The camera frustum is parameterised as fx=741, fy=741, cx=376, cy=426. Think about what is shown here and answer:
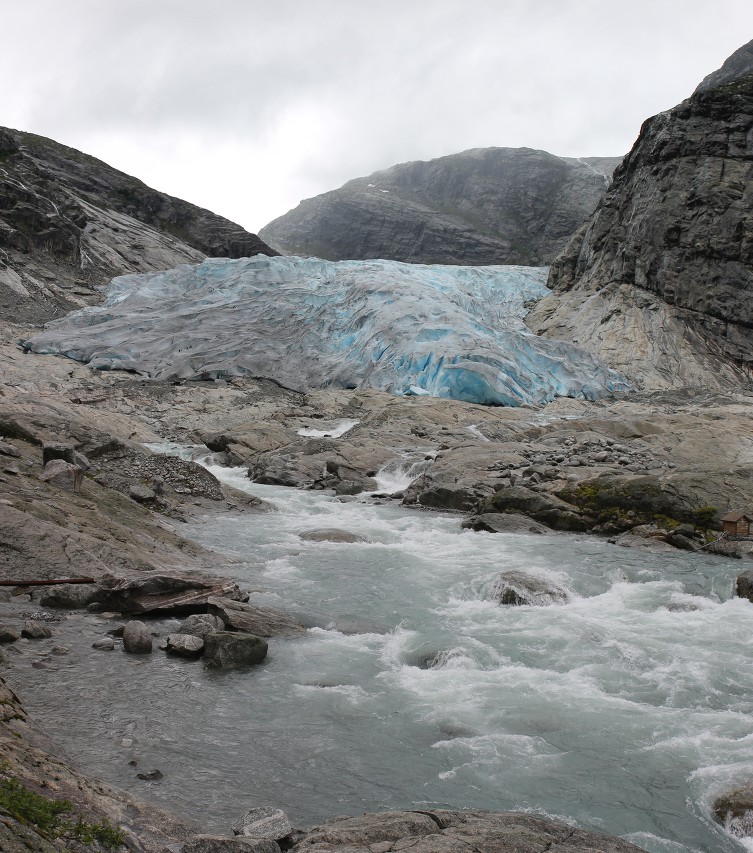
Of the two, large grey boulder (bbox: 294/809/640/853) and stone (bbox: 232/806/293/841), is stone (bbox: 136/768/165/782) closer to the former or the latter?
stone (bbox: 232/806/293/841)

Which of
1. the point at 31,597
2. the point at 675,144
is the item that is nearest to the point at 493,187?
the point at 675,144

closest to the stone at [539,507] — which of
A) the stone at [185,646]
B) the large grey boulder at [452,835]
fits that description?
the stone at [185,646]

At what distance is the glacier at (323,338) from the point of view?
2975 cm

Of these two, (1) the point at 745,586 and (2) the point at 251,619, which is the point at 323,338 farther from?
(2) the point at 251,619

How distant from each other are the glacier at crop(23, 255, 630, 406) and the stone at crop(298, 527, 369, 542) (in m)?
16.6

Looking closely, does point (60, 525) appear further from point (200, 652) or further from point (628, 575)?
point (628, 575)

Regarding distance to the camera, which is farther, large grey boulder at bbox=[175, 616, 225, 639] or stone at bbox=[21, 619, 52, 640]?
large grey boulder at bbox=[175, 616, 225, 639]

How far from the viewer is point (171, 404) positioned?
85.3ft

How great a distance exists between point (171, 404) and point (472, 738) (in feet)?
72.7

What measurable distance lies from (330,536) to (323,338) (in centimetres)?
2227

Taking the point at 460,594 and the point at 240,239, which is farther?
the point at 240,239

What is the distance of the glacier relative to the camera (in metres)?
29.8

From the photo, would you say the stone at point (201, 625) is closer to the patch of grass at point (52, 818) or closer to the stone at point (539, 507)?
the patch of grass at point (52, 818)

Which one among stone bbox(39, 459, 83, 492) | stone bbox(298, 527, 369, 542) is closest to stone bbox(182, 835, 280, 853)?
stone bbox(39, 459, 83, 492)
